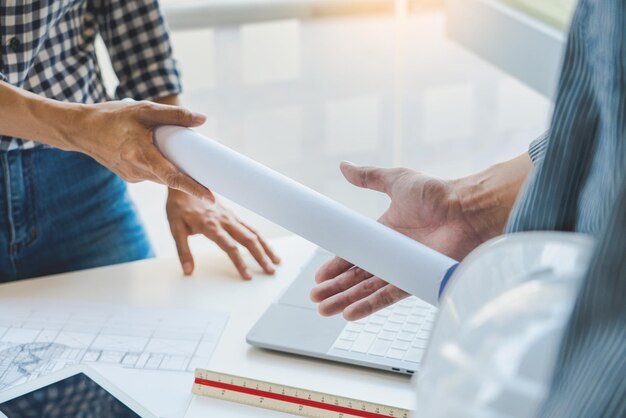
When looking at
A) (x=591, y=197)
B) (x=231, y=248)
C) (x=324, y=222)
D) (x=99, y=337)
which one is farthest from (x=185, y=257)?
(x=591, y=197)

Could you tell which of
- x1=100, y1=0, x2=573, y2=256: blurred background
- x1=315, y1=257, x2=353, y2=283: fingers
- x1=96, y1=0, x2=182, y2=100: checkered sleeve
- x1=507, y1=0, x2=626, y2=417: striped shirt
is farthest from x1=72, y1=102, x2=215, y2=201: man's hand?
x1=100, y1=0, x2=573, y2=256: blurred background

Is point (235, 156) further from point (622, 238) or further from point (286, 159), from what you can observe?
point (286, 159)

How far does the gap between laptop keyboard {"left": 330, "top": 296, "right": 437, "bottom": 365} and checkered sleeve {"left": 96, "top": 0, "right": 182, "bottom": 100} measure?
645mm

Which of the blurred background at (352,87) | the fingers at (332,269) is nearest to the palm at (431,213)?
the fingers at (332,269)

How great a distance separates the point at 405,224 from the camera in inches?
45.8

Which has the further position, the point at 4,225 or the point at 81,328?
the point at 4,225

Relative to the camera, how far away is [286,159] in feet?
12.1

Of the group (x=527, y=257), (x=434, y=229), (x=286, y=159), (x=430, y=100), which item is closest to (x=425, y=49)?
(x=430, y=100)

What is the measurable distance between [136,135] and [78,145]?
13 cm

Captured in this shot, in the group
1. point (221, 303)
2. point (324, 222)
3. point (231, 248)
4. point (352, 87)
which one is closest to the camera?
point (324, 222)

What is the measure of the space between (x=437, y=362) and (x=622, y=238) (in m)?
0.13

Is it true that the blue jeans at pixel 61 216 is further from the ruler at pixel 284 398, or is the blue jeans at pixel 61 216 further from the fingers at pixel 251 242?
the ruler at pixel 284 398

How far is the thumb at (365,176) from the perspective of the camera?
1141 mm

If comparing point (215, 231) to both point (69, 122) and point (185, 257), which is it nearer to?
point (185, 257)
